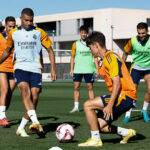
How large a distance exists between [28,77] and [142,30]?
2824 mm

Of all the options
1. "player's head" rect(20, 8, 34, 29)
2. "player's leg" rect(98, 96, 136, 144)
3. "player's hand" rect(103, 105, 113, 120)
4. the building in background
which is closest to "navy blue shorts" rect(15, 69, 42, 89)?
"player's head" rect(20, 8, 34, 29)

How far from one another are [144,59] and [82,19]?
64.2 m

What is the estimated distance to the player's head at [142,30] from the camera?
27.6ft

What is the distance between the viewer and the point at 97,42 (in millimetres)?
5785

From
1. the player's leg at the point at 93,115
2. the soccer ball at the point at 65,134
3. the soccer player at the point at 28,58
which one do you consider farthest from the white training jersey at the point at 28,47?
the player's leg at the point at 93,115

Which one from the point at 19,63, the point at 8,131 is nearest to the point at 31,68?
the point at 19,63

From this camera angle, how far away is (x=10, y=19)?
8.10 metres

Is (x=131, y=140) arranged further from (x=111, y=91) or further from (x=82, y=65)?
(x=82, y=65)

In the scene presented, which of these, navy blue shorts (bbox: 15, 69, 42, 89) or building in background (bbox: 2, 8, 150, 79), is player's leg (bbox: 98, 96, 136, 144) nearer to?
navy blue shorts (bbox: 15, 69, 42, 89)

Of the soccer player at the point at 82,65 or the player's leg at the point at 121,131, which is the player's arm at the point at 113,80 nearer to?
the player's leg at the point at 121,131

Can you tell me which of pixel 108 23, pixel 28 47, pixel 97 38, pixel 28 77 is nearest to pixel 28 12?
pixel 28 47

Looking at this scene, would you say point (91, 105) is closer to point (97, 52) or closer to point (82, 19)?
point (97, 52)

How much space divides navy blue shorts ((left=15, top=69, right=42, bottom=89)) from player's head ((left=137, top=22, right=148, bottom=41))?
8.45 ft

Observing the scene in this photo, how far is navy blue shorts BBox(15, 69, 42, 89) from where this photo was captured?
6844mm
